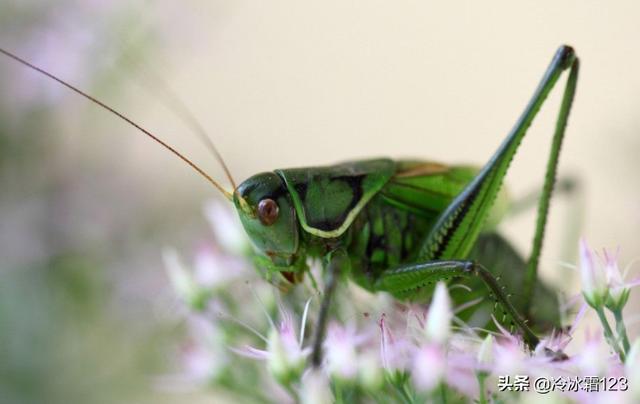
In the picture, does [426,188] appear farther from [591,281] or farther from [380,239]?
[591,281]

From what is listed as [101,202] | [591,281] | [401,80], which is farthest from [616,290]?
→ [401,80]

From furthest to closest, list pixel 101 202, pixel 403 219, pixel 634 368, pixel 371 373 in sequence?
pixel 101 202
pixel 403 219
pixel 371 373
pixel 634 368

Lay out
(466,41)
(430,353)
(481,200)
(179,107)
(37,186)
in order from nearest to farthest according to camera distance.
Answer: (430,353) < (481,200) < (37,186) < (179,107) < (466,41)

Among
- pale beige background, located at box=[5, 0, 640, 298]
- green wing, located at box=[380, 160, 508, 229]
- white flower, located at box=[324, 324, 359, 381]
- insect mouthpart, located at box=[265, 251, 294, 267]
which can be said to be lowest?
pale beige background, located at box=[5, 0, 640, 298]

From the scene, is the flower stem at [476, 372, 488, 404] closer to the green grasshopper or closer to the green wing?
the green grasshopper

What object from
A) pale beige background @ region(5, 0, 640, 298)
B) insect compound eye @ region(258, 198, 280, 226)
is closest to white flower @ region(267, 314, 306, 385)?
insect compound eye @ region(258, 198, 280, 226)

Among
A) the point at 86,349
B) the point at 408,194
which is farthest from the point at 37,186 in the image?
the point at 408,194

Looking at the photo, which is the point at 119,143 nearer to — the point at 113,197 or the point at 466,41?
the point at 113,197
